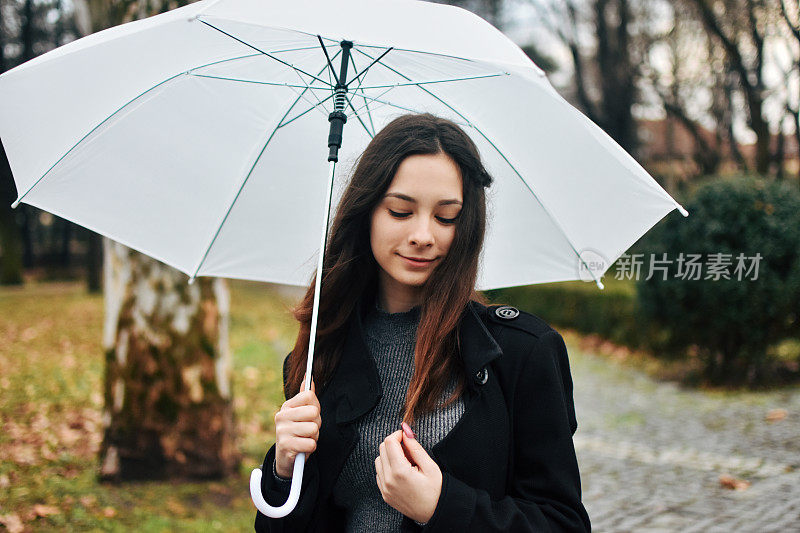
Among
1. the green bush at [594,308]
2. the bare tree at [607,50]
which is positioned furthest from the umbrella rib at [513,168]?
the bare tree at [607,50]

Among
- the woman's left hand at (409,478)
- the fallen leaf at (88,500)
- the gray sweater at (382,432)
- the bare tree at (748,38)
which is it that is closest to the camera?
the woman's left hand at (409,478)

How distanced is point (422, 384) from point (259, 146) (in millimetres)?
1228

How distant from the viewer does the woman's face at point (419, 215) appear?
180 centimetres

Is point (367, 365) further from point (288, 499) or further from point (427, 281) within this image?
point (288, 499)

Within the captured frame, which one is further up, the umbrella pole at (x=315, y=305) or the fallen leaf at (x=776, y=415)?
the umbrella pole at (x=315, y=305)

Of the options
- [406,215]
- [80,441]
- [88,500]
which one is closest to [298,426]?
[406,215]

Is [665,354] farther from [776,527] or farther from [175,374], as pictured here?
[175,374]

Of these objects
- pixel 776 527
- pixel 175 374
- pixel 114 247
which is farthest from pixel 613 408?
pixel 114 247

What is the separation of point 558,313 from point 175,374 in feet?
36.6

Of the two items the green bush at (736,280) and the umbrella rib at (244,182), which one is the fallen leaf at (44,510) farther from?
the green bush at (736,280)

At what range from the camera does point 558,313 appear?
1466 cm

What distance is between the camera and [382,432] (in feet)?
5.88

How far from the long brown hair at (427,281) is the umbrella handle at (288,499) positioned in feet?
1.02

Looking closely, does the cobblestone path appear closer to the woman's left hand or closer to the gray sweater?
the gray sweater
